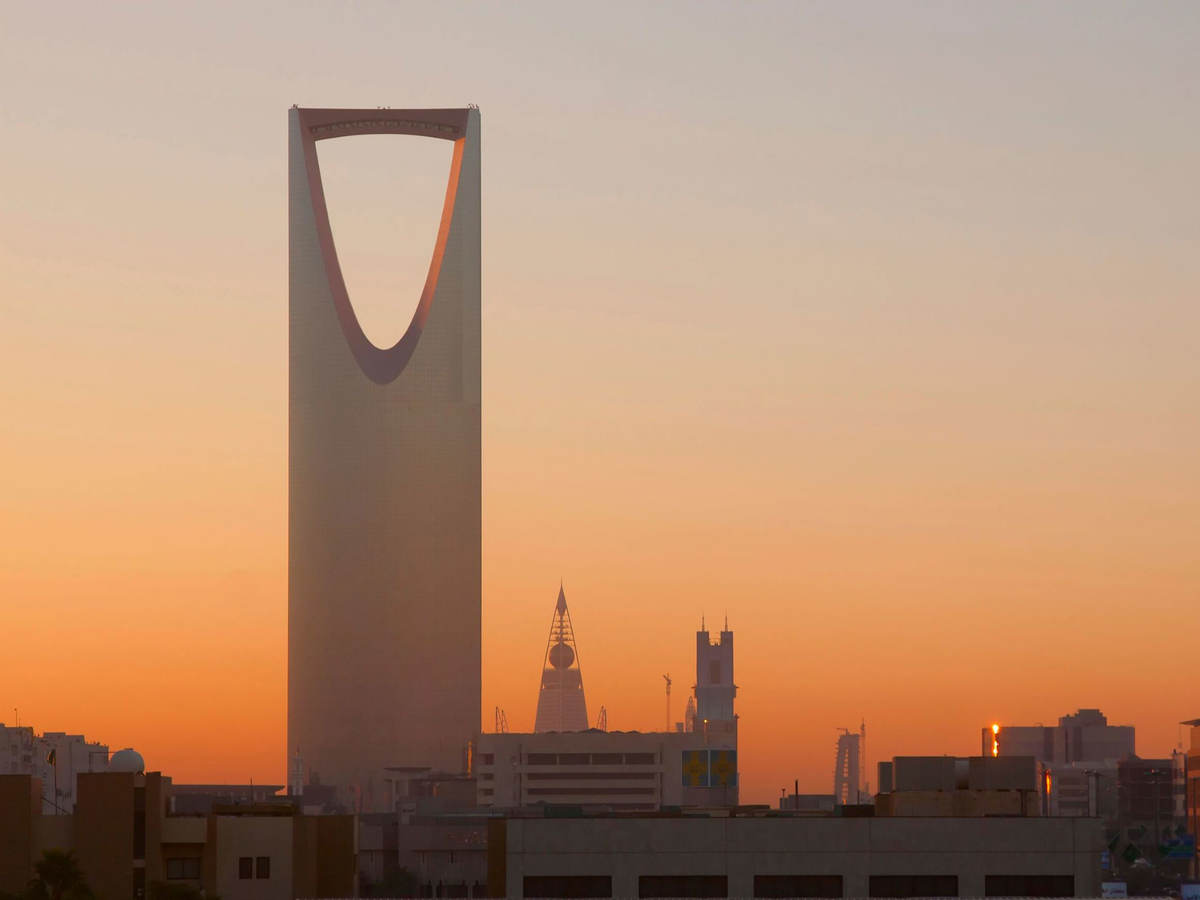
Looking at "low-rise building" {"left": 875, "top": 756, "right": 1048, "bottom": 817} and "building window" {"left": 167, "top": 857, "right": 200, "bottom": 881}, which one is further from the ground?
"low-rise building" {"left": 875, "top": 756, "right": 1048, "bottom": 817}

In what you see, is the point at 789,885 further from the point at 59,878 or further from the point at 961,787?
the point at 59,878

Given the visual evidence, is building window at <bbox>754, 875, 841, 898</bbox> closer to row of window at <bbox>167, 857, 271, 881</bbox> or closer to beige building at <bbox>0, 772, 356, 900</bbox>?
beige building at <bbox>0, 772, 356, 900</bbox>

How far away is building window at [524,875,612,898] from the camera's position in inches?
3378

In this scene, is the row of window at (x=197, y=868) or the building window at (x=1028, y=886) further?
the row of window at (x=197, y=868)

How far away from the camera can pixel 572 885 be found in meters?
86.0

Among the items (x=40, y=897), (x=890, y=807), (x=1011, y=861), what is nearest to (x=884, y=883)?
(x=1011, y=861)

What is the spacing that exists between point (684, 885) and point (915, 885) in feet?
27.3

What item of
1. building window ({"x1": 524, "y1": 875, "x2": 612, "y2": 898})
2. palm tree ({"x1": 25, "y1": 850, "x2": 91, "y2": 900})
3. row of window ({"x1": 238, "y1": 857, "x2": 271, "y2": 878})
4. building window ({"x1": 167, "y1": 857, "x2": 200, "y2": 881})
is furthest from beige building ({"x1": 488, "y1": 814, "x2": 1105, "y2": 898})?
row of window ({"x1": 238, "y1": 857, "x2": 271, "y2": 878})

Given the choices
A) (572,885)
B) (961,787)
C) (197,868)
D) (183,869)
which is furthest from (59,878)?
(961,787)

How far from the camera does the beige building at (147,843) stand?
3748 inches

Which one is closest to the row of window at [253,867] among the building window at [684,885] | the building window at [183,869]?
the building window at [183,869]

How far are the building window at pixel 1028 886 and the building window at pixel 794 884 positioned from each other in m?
5.60

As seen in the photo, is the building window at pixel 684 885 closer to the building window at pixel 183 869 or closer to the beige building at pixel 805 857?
the beige building at pixel 805 857

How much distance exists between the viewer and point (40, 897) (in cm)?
8569
